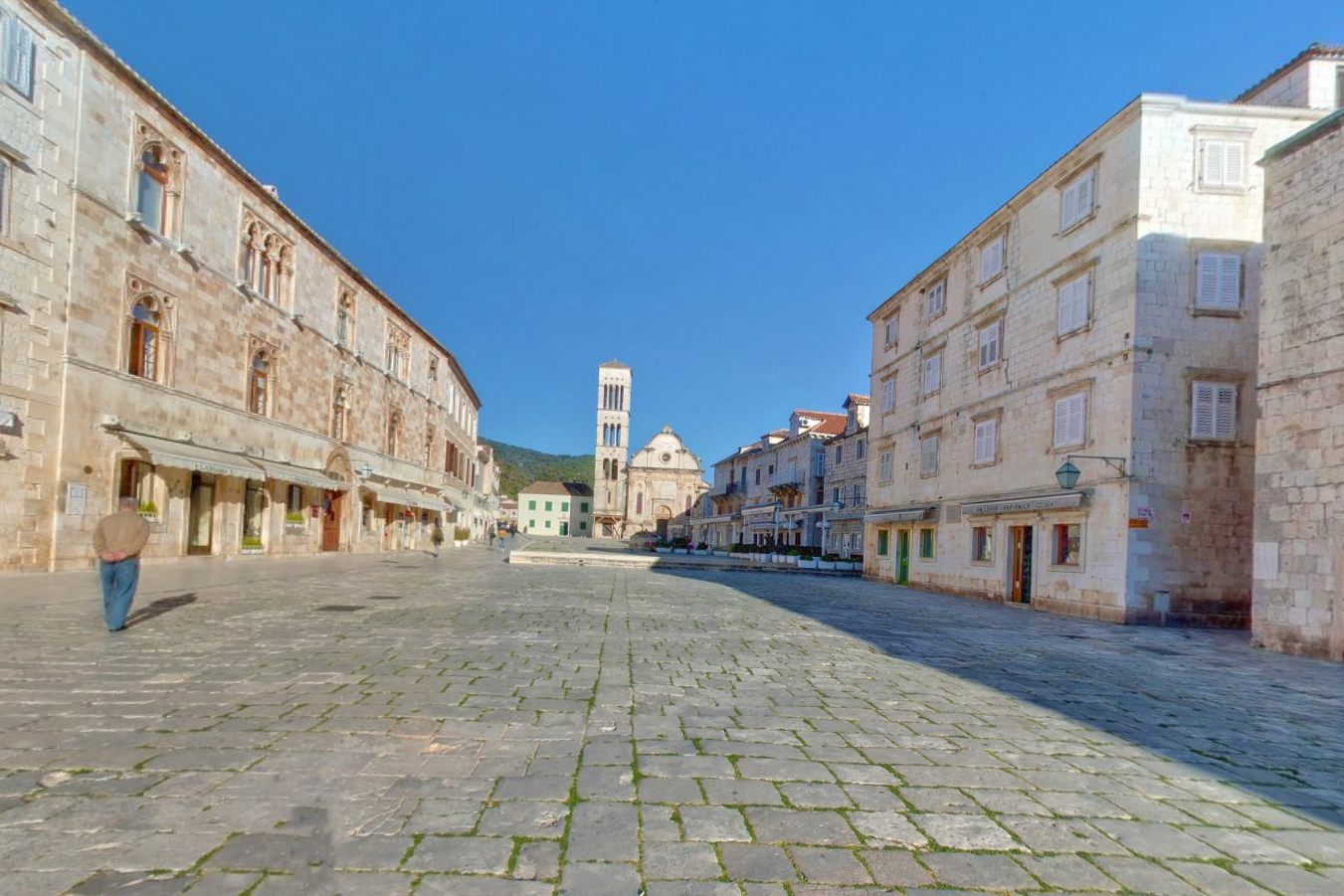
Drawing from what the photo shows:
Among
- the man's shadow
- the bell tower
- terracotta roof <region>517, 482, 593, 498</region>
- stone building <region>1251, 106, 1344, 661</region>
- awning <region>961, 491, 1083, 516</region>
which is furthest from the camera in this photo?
terracotta roof <region>517, 482, 593, 498</region>

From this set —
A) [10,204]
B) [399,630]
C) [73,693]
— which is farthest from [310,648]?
[10,204]

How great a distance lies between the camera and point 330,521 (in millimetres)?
26734

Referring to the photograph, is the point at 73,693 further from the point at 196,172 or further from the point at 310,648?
the point at 196,172

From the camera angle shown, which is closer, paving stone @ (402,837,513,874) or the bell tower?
paving stone @ (402,837,513,874)

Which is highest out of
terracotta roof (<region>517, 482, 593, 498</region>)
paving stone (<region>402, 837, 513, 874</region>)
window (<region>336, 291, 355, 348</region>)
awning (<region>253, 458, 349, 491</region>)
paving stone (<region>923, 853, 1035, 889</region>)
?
window (<region>336, 291, 355, 348</region>)

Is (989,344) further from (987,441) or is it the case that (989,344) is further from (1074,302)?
(1074,302)

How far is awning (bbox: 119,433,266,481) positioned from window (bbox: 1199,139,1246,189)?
76.5 ft

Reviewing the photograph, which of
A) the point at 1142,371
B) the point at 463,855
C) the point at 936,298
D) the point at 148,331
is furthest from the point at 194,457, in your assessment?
the point at 936,298

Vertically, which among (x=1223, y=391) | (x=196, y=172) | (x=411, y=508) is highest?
(x=196, y=172)

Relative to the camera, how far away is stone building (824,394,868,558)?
37.8 metres

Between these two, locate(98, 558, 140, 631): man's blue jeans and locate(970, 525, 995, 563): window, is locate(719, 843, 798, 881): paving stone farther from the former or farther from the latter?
locate(970, 525, 995, 563): window

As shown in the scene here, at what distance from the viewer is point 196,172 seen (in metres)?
18.0

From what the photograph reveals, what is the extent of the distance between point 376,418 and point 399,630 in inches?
941

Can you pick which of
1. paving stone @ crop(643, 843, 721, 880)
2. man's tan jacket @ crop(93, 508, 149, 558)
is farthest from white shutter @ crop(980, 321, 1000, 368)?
man's tan jacket @ crop(93, 508, 149, 558)
